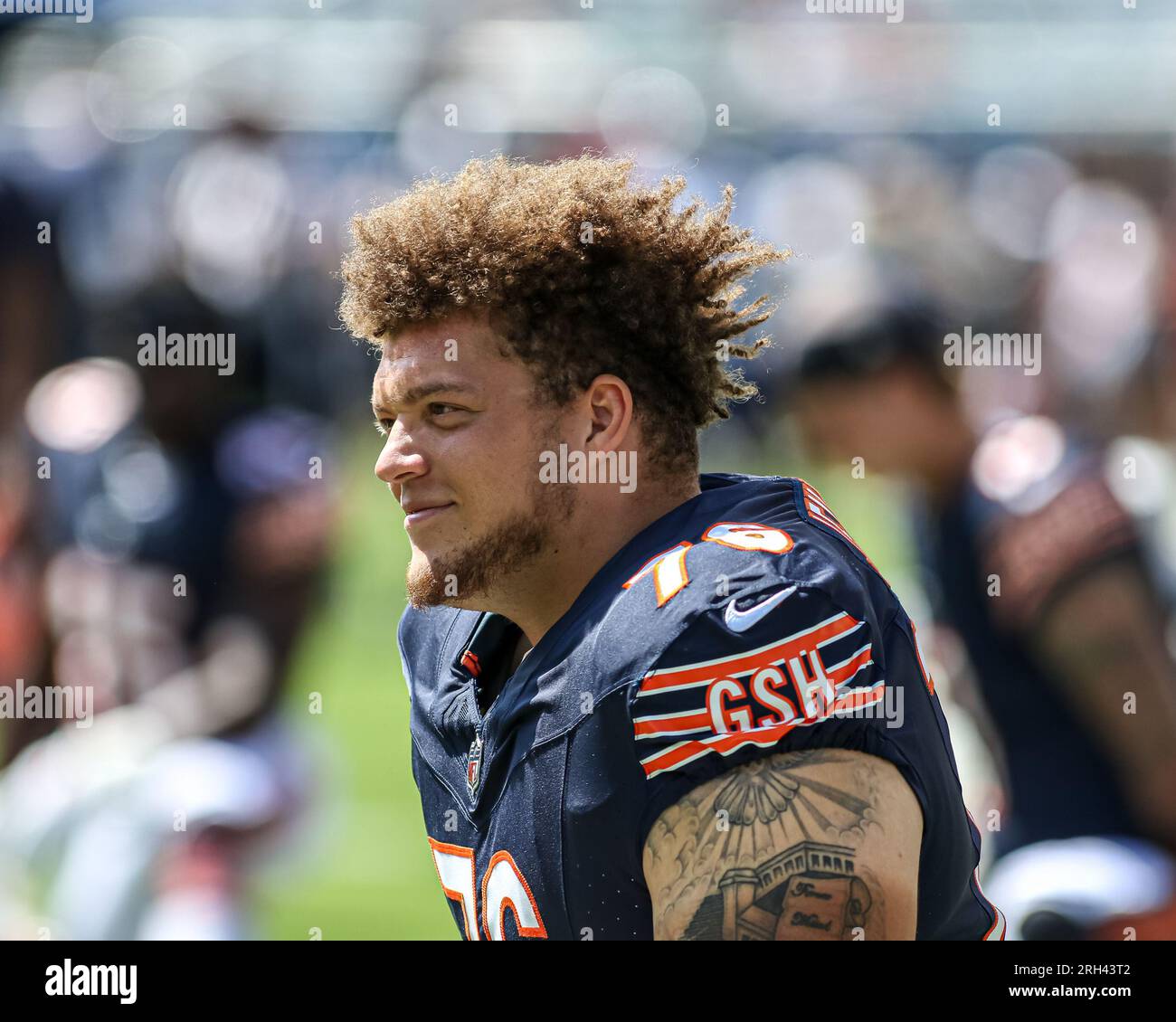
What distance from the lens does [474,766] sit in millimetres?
2361

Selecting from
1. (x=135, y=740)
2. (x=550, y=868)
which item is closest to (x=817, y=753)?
(x=550, y=868)

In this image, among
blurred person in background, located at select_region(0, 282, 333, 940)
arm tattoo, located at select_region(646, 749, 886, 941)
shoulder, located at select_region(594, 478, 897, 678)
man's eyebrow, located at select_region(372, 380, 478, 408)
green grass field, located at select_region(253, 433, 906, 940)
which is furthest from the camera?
green grass field, located at select_region(253, 433, 906, 940)

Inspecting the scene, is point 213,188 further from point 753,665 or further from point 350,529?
point 753,665

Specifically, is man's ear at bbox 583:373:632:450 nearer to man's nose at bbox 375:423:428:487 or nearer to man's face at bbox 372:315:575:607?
man's face at bbox 372:315:575:607

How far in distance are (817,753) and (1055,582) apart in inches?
90.6

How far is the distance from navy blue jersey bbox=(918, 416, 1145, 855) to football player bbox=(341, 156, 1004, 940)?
164 centimetres

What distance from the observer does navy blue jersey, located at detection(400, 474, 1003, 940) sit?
197 centimetres

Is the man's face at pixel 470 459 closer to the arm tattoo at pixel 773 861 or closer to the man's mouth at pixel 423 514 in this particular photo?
the man's mouth at pixel 423 514

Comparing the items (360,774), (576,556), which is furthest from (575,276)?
(360,774)

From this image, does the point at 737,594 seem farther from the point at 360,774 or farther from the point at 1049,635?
the point at 360,774

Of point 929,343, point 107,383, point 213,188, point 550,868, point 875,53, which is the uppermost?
point 875,53

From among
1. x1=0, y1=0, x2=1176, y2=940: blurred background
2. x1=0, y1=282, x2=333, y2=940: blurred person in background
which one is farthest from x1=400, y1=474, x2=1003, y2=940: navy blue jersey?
x1=0, y1=282, x2=333, y2=940: blurred person in background

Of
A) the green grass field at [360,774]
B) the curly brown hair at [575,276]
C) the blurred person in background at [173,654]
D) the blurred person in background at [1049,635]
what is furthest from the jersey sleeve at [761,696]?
the blurred person in background at [173,654]

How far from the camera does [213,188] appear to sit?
Result: 992 cm
